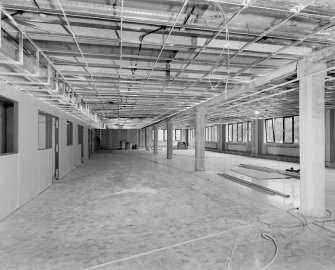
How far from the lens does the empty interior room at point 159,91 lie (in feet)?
9.25

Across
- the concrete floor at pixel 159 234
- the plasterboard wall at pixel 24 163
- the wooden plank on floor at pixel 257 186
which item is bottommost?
the wooden plank on floor at pixel 257 186

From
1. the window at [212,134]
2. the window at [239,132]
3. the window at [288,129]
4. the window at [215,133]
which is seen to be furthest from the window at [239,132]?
the window at [288,129]

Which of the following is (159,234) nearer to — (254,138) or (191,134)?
(254,138)

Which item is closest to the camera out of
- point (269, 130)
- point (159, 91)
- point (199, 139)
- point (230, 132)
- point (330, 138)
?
point (159, 91)

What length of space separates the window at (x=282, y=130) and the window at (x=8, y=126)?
13.2 meters

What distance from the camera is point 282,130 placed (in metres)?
14.7

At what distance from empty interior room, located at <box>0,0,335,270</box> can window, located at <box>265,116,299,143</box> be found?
7633 mm

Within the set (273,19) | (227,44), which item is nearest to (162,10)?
(227,44)

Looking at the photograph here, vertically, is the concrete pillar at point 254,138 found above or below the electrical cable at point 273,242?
above

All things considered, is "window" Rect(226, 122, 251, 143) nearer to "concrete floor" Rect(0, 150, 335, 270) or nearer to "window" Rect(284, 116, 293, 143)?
"window" Rect(284, 116, 293, 143)

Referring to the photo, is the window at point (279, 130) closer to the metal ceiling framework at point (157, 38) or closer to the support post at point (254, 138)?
the support post at point (254, 138)

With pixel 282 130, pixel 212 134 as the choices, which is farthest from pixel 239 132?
pixel 212 134

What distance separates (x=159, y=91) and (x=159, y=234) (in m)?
4.75

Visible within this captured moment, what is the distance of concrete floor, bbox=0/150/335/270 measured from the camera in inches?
105
